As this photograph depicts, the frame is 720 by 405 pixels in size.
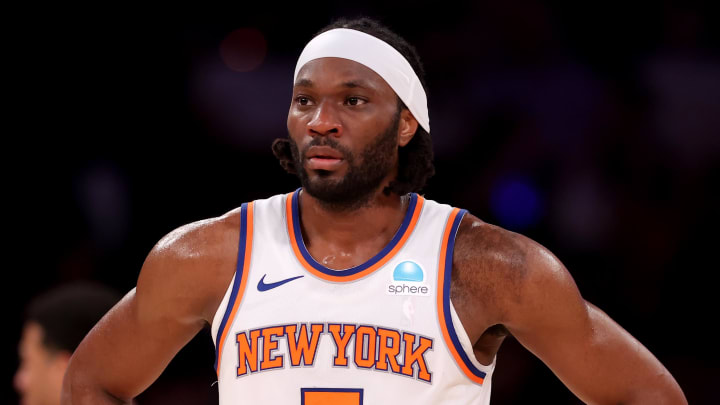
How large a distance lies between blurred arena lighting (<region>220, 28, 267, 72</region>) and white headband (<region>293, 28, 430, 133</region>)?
3282 mm

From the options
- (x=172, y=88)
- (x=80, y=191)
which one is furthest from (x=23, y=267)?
(x=172, y=88)

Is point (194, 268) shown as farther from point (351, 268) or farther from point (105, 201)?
point (105, 201)

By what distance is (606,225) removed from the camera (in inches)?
231

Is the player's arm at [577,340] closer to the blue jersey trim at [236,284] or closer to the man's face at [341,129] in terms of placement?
the man's face at [341,129]

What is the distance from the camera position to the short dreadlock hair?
3.37 meters

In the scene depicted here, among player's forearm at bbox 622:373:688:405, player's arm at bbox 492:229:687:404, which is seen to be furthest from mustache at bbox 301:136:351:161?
player's forearm at bbox 622:373:688:405

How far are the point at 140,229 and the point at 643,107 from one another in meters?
3.39

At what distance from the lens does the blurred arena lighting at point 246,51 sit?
656 cm

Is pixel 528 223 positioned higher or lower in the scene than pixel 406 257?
higher

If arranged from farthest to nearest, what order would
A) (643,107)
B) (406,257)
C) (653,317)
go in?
(643,107) → (653,317) → (406,257)

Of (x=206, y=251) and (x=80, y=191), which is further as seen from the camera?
(x=80, y=191)

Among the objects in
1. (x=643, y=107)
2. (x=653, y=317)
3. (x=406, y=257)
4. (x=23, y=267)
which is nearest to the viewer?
(x=406, y=257)

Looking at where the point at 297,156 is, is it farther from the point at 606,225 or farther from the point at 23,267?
the point at 23,267

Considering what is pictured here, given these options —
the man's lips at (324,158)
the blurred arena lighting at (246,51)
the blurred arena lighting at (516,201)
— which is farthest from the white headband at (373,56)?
Answer: the blurred arena lighting at (246,51)
